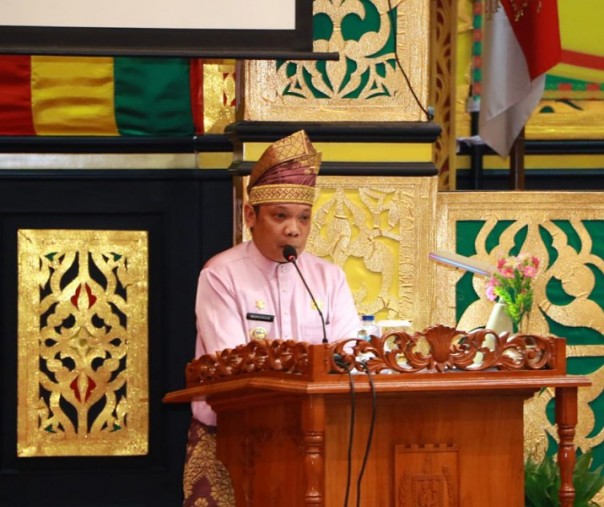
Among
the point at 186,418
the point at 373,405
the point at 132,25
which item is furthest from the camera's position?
the point at 186,418

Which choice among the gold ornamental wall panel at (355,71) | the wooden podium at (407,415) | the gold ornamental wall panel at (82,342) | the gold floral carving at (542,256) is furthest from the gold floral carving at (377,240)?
the wooden podium at (407,415)

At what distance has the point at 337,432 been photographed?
149 inches

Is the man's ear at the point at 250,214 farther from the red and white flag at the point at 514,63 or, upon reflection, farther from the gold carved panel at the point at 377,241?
the red and white flag at the point at 514,63

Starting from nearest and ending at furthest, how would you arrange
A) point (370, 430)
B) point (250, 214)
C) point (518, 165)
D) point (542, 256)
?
1. point (370, 430)
2. point (250, 214)
3. point (542, 256)
4. point (518, 165)

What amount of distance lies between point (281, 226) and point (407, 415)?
0.82m

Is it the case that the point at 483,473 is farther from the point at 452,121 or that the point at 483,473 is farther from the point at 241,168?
the point at 452,121

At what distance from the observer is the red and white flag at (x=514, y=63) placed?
5621mm

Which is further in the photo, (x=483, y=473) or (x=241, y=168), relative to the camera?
(x=241, y=168)

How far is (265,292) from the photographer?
4512 mm

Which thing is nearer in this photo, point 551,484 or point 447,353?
point 447,353

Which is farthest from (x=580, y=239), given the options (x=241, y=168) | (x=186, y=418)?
(x=186, y=418)

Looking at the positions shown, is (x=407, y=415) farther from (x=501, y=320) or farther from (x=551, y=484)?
(x=551, y=484)

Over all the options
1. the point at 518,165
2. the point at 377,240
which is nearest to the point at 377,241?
the point at 377,240

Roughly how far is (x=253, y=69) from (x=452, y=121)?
3.98ft
